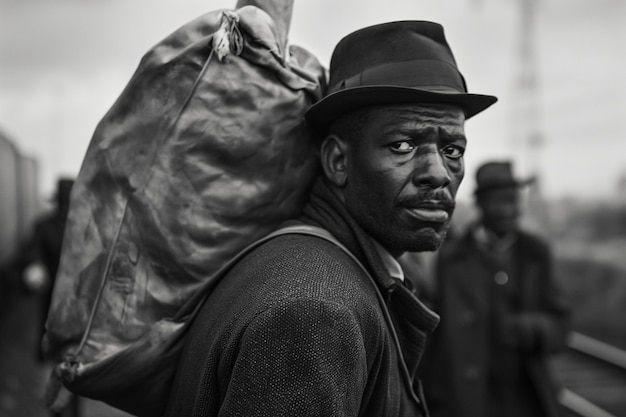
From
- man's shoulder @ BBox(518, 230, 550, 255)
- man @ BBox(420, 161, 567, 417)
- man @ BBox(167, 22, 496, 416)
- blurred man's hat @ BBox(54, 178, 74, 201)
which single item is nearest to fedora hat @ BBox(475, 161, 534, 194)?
man @ BBox(420, 161, 567, 417)

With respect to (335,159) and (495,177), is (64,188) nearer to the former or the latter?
(495,177)

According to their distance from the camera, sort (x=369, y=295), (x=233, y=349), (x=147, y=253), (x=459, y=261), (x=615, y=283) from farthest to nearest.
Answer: (x=615, y=283) → (x=459, y=261) → (x=147, y=253) → (x=369, y=295) → (x=233, y=349)

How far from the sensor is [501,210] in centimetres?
570

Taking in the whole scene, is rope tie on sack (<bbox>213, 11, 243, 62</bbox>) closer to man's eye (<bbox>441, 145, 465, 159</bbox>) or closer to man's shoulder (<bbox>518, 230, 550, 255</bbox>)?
man's eye (<bbox>441, 145, 465, 159</bbox>)

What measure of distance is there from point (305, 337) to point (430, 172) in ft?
2.17

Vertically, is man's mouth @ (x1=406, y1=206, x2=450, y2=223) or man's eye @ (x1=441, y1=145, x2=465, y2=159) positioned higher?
man's eye @ (x1=441, y1=145, x2=465, y2=159)

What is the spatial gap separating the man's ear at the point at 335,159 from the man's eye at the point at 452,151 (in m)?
0.30

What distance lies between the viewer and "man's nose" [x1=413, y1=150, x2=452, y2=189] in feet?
7.04

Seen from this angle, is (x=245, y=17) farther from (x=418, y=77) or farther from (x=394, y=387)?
(x=394, y=387)

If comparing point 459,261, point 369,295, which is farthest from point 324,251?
point 459,261

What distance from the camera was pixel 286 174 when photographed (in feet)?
7.75

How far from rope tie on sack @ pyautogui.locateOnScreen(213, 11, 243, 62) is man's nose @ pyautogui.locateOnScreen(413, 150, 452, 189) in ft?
2.03

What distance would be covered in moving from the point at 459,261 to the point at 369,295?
378 cm

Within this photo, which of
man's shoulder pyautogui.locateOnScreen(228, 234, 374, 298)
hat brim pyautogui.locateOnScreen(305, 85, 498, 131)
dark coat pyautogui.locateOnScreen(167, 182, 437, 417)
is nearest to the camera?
dark coat pyautogui.locateOnScreen(167, 182, 437, 417)
